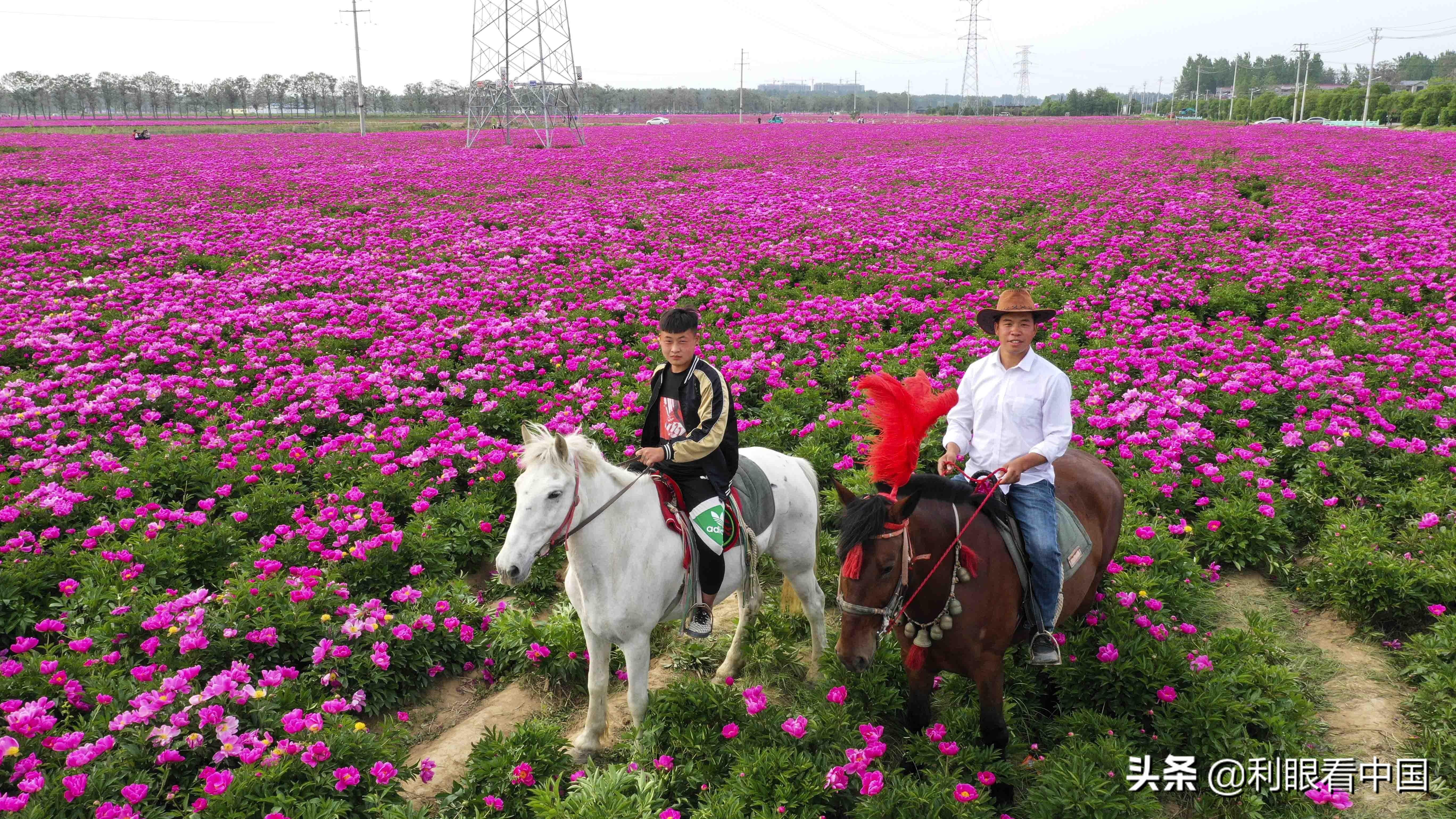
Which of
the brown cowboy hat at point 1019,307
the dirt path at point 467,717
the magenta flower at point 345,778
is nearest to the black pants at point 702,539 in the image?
the dirt path at point 467,717

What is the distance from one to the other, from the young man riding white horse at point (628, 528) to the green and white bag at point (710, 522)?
0.02 metres

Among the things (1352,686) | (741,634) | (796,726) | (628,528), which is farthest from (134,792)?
(1352,686)

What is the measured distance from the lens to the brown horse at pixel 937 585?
3436 millimetres

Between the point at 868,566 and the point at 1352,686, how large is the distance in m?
3.93

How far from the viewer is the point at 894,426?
12.5ft

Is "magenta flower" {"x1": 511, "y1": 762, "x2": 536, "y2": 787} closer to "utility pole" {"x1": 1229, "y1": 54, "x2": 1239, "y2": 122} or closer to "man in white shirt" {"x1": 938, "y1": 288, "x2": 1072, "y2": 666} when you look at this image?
"man in white shirt" {"x1": 938, "y1": 288, "x2": 1072, "y2": 666}

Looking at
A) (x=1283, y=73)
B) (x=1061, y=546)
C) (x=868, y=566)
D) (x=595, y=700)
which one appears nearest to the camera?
(x=868, y=566)

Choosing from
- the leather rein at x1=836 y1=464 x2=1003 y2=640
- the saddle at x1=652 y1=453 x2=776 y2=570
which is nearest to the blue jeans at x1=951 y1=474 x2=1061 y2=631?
the leather rein at x1=836 y1=464 x2=1003 y2=640

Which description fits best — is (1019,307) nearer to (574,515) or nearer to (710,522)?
(710,522)

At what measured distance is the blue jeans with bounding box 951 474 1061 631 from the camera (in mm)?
3998

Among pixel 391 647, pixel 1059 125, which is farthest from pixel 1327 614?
pixel 1059 125

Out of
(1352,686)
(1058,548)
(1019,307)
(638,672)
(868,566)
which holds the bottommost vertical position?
(1352,686)

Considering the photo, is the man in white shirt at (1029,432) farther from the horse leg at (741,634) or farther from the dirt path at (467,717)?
the dirt path at (467,717)

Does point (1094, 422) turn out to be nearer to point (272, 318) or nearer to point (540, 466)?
point (540, 466)
